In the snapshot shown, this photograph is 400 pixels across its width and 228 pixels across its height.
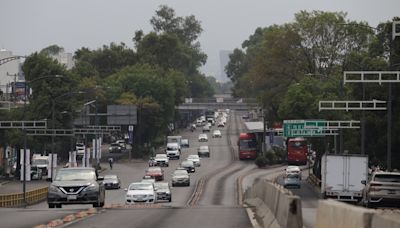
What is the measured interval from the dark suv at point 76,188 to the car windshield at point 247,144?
289 feet

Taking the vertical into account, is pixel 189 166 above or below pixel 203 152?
below

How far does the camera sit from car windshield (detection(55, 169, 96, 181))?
31.8 meters

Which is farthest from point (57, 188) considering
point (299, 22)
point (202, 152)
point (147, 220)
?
point (202, 152)

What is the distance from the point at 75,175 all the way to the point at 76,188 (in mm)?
942

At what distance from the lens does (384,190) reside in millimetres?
35188

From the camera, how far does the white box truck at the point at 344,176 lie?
47188mm

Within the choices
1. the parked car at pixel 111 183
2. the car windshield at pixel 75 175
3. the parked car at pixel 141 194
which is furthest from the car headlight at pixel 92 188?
the parked car at pixel 111 183

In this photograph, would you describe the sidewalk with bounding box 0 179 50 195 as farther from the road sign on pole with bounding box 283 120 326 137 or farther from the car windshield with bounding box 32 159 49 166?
the road sign on pole with bounding box 283 120 326 137

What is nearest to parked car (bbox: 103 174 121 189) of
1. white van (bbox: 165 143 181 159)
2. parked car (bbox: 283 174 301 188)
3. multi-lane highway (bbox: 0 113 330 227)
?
multi-lane highway (bbox: 0 113 330 227)

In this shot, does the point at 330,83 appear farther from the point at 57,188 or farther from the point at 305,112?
the point at 57,188

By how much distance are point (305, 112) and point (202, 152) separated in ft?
123

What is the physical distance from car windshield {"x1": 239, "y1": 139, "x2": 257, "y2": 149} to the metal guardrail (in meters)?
53.9

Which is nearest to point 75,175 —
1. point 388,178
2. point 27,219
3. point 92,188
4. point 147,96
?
point 92,188

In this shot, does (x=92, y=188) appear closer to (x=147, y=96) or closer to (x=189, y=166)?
(x=189, y=166)
